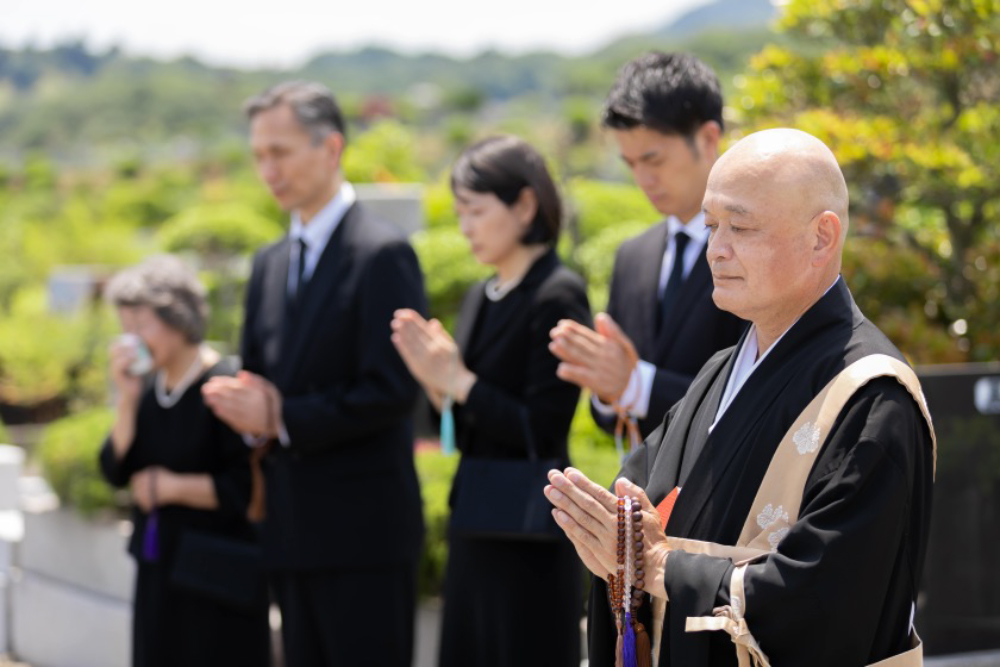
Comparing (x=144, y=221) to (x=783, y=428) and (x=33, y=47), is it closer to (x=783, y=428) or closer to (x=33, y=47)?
(x=783, y=428)

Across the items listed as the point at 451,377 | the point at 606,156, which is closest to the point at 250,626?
the point at 451,377

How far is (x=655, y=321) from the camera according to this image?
11.6 ft

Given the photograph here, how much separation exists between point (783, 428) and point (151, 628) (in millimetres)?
2917

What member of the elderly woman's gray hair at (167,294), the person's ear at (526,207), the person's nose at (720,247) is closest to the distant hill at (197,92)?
the elderly woman's gray hair at (167,294)

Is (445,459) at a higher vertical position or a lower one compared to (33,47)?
lower

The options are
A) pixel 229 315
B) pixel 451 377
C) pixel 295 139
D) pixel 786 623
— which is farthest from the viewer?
pixel 229 315

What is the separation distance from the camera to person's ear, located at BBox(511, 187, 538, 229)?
3809 millimetres

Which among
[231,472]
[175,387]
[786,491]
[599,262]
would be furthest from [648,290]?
[599,262]

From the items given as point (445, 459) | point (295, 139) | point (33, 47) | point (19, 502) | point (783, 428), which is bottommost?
point (19, 502)

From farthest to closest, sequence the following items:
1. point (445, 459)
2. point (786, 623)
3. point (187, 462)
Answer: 1. point (445, 459)
2. point (187, 462)
3. point (786, 623)

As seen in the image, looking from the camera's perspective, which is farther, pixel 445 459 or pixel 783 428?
pixel 445 459

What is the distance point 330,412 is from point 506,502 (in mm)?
713

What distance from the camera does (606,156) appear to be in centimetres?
4497

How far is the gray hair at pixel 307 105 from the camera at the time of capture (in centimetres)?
426
